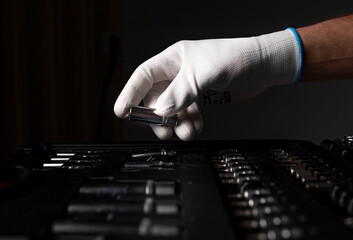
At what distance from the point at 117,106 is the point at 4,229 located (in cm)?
37

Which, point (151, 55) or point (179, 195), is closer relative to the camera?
point (179, 195)

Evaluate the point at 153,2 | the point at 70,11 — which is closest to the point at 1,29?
the point at 70,11

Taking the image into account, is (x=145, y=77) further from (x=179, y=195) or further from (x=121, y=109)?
(x=179, y=195)

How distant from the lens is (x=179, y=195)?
35 centimetres

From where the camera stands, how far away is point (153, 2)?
153cm

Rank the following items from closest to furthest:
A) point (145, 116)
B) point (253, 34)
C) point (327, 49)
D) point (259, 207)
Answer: point (259, 207), point (145, 116), point (327, 49), point (253, 34)

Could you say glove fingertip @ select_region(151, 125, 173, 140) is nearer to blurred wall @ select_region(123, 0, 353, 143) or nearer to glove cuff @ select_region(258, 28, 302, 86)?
glove cuff @ select_region(258, 28, 302, 86)

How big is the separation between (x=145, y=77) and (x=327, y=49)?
35 centimetres

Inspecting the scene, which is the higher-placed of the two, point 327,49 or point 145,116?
point 327,49

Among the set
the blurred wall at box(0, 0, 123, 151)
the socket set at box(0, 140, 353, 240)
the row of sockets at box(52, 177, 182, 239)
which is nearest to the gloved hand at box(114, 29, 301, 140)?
the socket set at box(0, 140, 353, 240)

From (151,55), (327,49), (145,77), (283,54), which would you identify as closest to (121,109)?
(145,77)

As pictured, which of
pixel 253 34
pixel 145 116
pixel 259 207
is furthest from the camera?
pixel 253 34

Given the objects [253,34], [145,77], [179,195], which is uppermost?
[253,34]

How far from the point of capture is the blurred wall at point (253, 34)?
1.49m
